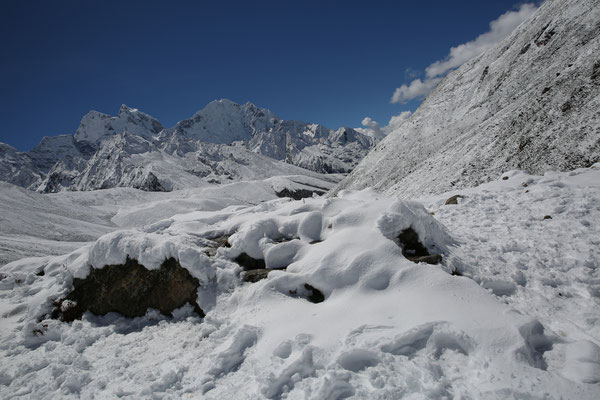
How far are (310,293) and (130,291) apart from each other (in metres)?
6.07

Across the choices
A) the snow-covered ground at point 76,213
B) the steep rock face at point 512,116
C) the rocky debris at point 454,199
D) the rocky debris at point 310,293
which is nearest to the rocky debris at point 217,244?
the rocky debris at point 310,293

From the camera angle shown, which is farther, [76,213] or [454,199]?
[76,213]

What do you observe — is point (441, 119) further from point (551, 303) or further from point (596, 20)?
point (551, 303)

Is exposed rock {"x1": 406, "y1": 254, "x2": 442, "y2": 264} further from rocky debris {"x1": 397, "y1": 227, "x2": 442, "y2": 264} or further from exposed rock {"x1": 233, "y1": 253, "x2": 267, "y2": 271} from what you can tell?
exposed rock {"x1": 233, "y1": 253, "x2": 267, "y2": 271}

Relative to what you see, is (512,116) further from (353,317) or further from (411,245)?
(353,317)

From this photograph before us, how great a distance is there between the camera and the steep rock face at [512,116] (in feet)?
66.5

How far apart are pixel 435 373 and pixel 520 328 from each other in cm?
171

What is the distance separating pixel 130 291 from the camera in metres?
9.21

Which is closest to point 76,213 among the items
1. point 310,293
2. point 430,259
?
point 310,293

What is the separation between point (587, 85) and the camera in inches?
838

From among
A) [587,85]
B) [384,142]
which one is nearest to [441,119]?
[384,142]

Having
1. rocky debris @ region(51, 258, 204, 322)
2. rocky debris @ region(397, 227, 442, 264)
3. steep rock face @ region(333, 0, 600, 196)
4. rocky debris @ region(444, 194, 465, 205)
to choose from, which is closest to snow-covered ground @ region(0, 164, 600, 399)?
rocky debris @ region(397, 227, 442, 264)

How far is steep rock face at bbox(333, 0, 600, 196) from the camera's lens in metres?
20.3

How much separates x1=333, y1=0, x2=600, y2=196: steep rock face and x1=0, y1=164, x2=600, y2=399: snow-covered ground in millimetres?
11588
